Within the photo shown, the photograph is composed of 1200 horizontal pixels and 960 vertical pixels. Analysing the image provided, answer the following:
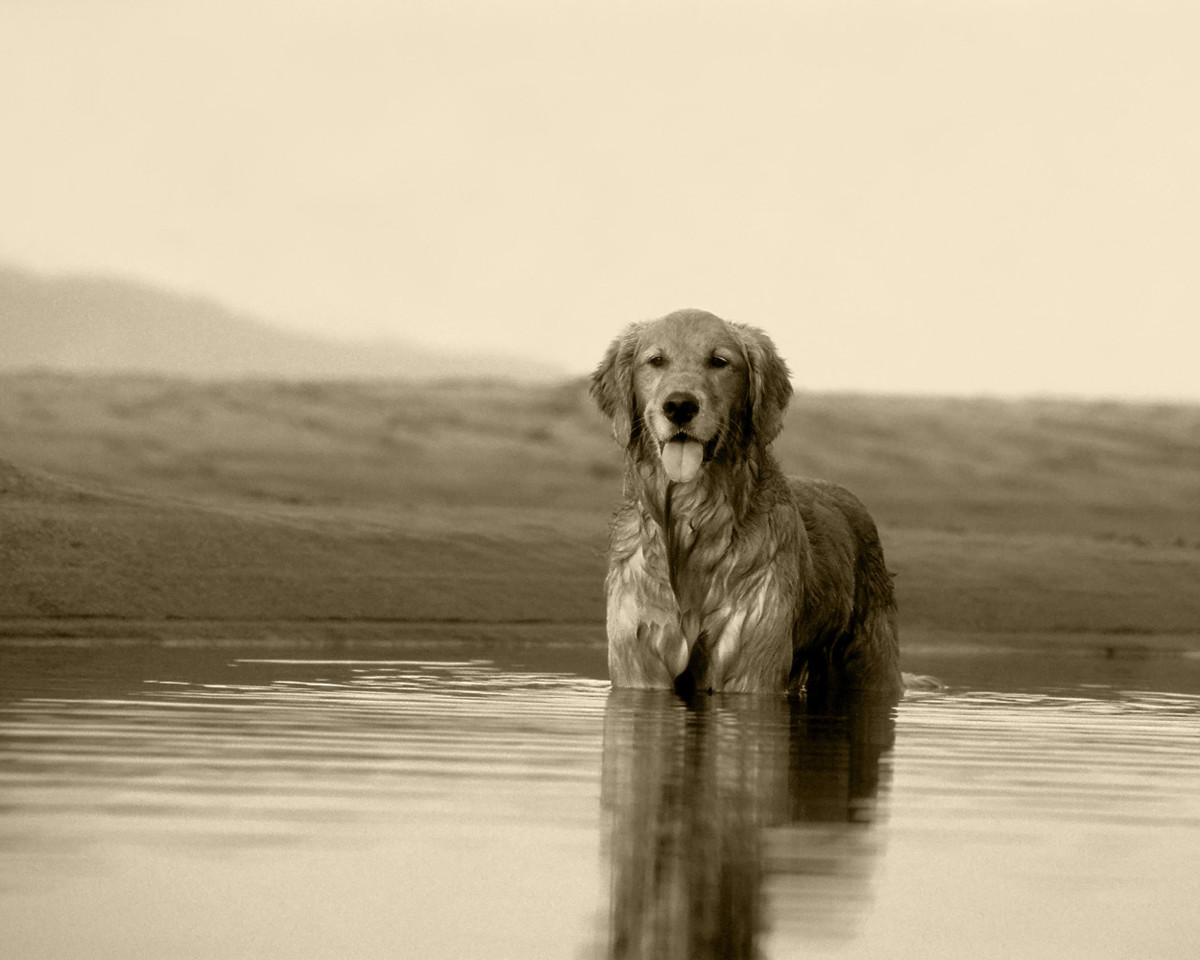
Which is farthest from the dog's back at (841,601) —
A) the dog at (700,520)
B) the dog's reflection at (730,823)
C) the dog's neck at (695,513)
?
the dog's reflection at (730,823)

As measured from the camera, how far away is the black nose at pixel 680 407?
396 inches

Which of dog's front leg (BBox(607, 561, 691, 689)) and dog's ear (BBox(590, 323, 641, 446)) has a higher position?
dog's ear (BBox(590, 323, 641, 446))

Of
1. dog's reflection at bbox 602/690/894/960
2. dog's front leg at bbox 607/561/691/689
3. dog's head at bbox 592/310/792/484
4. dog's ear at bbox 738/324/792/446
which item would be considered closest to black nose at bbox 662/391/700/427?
dog's head at bbox 592/310/792/484

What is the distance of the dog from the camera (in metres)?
10.3

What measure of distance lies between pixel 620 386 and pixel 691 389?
1.67ft

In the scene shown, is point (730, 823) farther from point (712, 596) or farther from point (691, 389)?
point (712, 596)

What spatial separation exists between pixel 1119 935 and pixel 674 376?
6.27 meters

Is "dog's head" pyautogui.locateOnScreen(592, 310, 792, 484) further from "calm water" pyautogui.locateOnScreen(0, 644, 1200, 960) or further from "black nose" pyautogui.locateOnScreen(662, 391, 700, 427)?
"calm water" pyautogui.locateOnScreen(0, 644, 1200, 960)

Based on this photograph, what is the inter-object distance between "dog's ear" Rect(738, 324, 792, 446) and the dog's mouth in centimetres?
44

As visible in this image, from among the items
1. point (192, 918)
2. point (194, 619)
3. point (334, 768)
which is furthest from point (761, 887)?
point (194, 619)

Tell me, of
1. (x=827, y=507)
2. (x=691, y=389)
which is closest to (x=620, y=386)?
(x=691, y=389)

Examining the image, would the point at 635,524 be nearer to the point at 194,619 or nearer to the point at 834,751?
the point at 834,751

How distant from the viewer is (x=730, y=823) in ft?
17.8

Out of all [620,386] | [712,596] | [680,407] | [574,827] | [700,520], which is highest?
[620,386]
